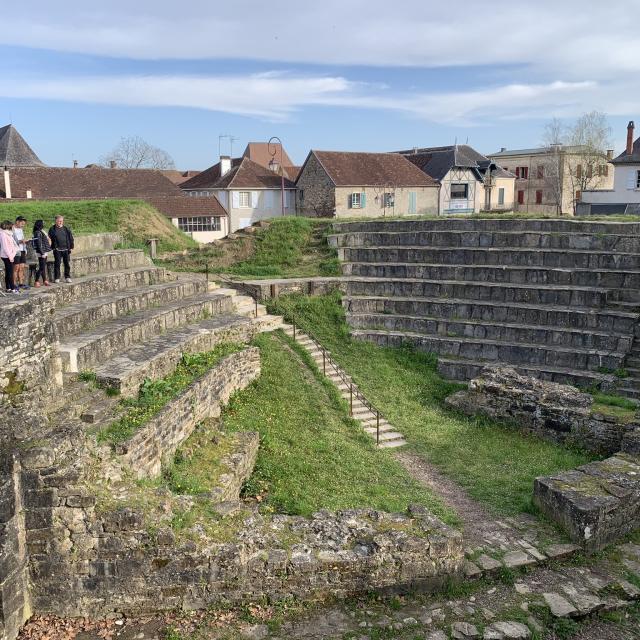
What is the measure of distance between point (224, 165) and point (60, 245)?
31.9 m

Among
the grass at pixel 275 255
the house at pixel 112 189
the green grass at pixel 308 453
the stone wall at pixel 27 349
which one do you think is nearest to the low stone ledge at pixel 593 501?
the green grass at pixel 308 453

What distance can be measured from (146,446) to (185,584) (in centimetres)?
215

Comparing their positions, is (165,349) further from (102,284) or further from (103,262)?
(103,262)

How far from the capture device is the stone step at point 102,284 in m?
12.5

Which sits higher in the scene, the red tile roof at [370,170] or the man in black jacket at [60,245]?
the red tile roof at [370,170]

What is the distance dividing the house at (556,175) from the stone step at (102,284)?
32187 mm

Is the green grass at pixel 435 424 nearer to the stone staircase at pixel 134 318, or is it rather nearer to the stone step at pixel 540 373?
the stone step at pixel 540 373

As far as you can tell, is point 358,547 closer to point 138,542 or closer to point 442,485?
point 138,542

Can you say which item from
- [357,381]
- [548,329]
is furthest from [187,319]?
[548,329]

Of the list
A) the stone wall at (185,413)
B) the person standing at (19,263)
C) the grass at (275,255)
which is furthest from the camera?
the grass at (275,255)

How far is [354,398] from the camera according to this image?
14.5 meters

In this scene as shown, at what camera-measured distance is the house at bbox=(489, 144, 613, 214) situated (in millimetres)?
45938

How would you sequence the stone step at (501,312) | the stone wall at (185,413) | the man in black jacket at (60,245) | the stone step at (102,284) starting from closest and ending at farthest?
the stone wall at (185,413) → the stone step at (102,284) → the man in black jacket at (60,245) → the stone step at (501,312)

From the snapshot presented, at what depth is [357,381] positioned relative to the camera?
15.4m
